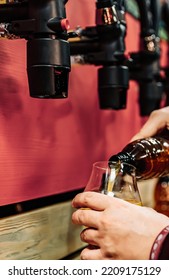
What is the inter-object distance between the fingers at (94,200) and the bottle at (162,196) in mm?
442

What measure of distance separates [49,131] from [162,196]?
433 mm

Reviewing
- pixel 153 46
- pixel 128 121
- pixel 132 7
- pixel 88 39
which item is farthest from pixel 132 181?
pixel 132 7

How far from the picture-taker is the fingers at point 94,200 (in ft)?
2.64

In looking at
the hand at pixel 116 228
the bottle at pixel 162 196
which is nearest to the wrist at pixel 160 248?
the hand at pixel 116 228

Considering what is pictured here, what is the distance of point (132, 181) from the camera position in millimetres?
908

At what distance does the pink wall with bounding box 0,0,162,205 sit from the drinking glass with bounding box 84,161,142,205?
195 mm

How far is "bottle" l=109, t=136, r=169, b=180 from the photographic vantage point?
974 millimetres

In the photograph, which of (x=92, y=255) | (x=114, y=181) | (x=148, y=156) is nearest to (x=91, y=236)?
(x=92, y=255)

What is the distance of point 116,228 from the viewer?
792 mm

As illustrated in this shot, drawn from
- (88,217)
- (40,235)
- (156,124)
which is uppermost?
(156,124)

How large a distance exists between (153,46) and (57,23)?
74cm

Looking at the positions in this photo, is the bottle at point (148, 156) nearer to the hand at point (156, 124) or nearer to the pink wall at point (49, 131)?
the hand at point (156, 124)

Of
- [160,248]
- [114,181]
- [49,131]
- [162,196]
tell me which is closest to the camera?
[160,248]

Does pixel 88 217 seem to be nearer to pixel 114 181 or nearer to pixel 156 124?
pixel 114 181
